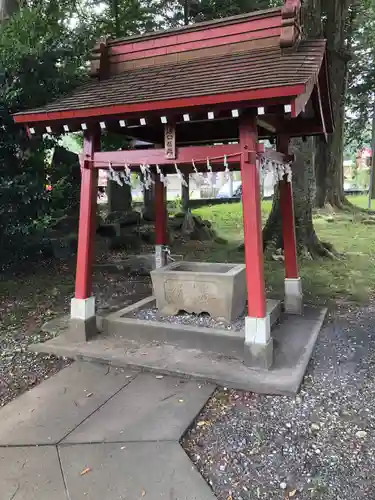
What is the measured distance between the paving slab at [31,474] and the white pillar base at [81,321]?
6.53 feet

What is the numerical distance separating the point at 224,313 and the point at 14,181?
4132 mm

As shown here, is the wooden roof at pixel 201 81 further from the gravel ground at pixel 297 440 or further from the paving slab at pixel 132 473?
the paving slab at pixel 132 473

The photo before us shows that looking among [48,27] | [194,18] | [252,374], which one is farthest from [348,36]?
[252,374]

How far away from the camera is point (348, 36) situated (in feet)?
50.4

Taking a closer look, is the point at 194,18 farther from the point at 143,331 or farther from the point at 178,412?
the point at 178,412

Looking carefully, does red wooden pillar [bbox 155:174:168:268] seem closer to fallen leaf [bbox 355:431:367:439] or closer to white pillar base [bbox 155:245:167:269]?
white pillar base [bbox 155:245:167:269]

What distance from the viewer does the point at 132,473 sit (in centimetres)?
280

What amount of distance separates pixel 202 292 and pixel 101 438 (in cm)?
234

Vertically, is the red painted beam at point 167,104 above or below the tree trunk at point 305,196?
above

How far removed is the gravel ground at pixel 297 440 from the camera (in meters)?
2.71

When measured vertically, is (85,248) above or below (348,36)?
below

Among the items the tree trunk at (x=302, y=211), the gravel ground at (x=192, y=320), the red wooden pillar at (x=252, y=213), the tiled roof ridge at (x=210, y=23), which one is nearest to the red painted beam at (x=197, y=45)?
the tiled roof ridge at (x=210, y=23)

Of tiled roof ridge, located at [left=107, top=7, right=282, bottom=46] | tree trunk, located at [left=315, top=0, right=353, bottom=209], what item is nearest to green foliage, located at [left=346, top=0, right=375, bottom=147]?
tree trunk, located at [left=315, top=0, right=353, bottom=209]

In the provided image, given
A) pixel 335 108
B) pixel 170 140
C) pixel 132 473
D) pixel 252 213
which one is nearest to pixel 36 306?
pixel 170 140
